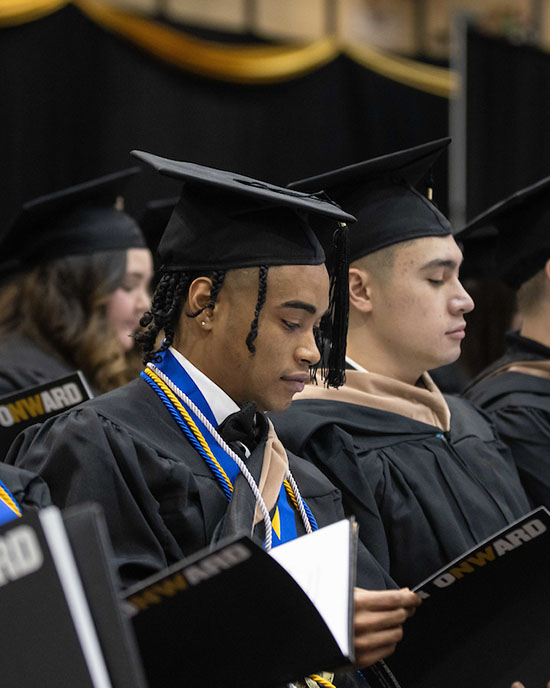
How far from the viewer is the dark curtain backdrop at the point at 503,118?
664cm

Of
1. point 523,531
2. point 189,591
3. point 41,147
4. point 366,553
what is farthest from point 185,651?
point 41,147

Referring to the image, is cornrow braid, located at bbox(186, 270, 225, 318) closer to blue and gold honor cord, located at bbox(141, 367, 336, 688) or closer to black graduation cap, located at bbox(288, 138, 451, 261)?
blue and gold honor cord, located at bbox(141, 367, 336, 688)

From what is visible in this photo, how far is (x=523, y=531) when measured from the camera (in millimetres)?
1791

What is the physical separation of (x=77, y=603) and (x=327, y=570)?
62 cm

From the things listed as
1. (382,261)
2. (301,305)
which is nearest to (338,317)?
(301,305)

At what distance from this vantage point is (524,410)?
10.8 ft

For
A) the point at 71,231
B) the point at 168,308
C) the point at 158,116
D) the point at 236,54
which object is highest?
the point at 236,54

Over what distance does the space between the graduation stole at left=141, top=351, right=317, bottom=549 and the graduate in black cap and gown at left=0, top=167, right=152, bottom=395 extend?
1666 millimetres

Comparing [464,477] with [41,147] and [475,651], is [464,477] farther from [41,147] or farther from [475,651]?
[41,147]

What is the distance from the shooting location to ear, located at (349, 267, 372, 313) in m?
2.86

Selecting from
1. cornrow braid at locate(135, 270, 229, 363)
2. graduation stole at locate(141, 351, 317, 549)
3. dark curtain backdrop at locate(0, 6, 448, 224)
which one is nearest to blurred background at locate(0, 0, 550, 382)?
dark curtain backdrop at locate(0, 6, 448, 224)

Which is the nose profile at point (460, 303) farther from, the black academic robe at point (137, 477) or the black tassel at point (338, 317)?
the black academic robe at point (137, 477)

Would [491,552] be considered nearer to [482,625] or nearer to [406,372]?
[482,625]

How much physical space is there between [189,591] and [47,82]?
15.0 ft
